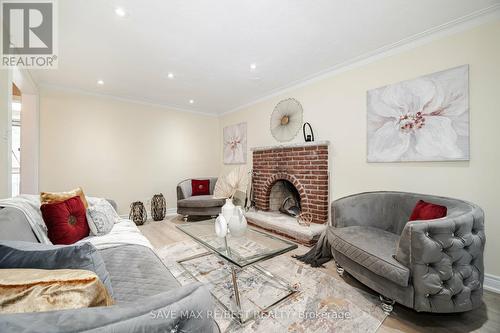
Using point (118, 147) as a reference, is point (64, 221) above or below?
below

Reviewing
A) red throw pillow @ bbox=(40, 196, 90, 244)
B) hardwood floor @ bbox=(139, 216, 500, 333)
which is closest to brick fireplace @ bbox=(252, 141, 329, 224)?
hardwood floor @ bbox=(139, 216, 500, 333)

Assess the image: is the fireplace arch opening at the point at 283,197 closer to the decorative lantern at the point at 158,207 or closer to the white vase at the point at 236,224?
the white vase at the point at 236,224

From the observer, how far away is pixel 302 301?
5.37 ft

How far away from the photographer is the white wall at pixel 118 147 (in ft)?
11.2

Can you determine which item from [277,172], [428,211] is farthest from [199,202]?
[428,211]

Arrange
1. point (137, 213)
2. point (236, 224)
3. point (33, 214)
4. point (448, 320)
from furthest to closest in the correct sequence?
point (137, 213)
point (236, 224)
point (33, 214)
point (448, 320)

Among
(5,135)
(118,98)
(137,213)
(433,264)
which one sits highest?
(118,98)

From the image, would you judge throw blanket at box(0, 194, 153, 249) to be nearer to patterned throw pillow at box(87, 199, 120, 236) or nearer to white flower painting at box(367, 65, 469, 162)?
patterned throw pillow at box(87, 199, 120, 236)

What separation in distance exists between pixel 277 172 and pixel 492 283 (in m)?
2.59

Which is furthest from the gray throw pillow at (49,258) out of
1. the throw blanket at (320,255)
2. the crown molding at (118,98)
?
the crown molding at (118,98)

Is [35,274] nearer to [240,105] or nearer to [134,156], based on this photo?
[134,156]

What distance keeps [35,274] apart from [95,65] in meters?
3.05

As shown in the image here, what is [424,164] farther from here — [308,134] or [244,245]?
[244,245]

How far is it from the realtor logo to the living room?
0.06ft
